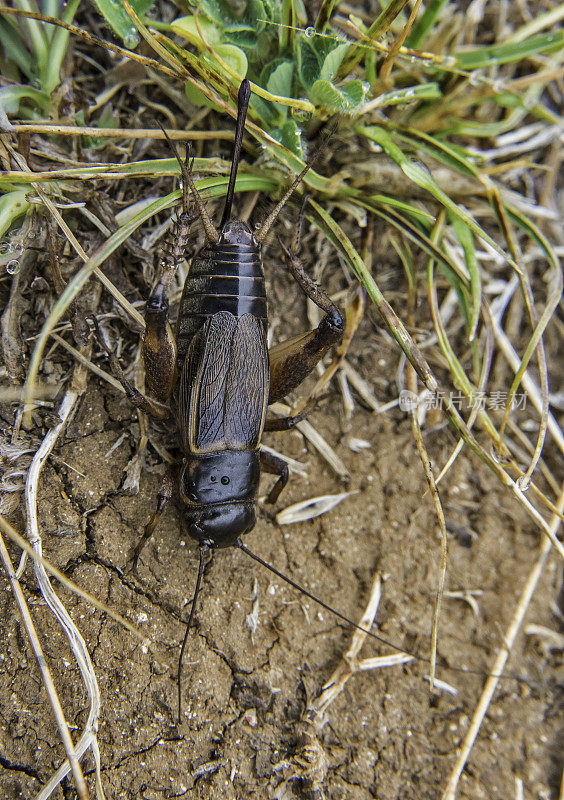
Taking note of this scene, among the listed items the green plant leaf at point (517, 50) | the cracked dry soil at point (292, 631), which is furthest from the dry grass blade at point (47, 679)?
the green plant leaf at point (517, 50)

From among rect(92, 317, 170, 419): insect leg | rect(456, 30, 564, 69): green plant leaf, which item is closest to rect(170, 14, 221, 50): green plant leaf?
rect(92, 317, 170, 419): insect leg

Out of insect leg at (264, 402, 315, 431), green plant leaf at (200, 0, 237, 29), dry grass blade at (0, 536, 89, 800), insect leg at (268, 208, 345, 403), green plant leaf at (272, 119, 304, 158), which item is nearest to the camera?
dry grass blade at (0, 536, 89, 800)

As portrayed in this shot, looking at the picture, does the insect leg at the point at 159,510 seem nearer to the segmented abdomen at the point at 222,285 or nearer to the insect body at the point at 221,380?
the insect body at the point at 221,380

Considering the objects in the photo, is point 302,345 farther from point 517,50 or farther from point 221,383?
point 517,50

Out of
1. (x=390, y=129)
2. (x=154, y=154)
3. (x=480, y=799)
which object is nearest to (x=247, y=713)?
(x=480, y=799)

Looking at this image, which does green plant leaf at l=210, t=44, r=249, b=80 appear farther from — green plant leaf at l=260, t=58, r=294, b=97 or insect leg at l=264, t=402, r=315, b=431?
insect leg at l=264, t=402, r=315, b=431

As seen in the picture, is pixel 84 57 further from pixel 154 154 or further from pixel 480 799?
pixel 480 799

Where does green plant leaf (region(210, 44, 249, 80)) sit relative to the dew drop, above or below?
above
